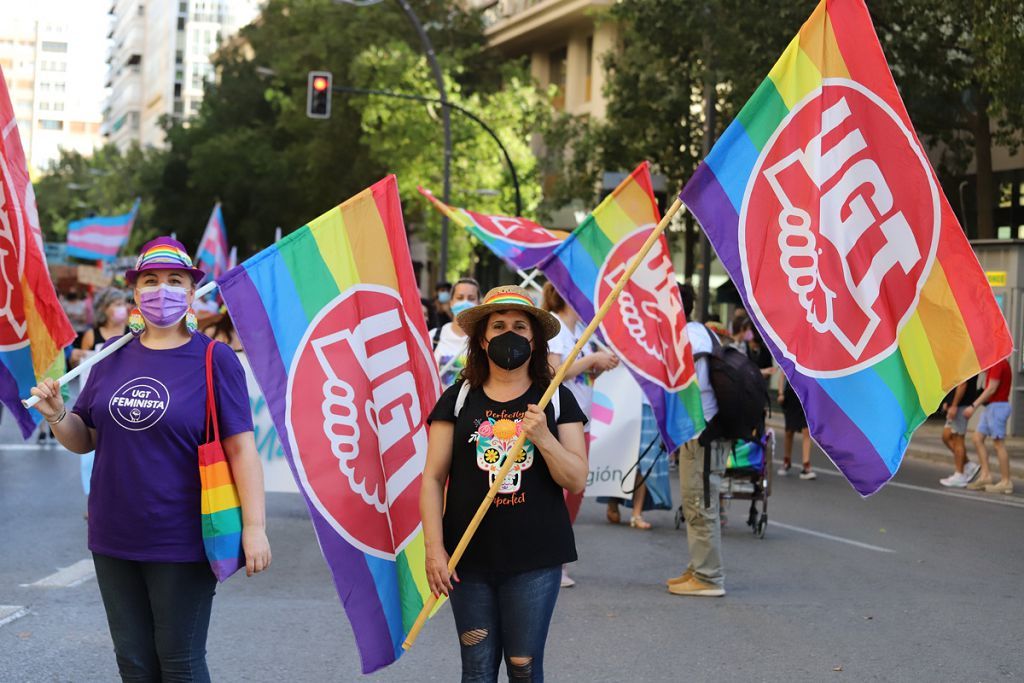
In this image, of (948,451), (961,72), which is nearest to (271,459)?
(948,451)

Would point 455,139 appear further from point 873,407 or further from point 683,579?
point 873,407

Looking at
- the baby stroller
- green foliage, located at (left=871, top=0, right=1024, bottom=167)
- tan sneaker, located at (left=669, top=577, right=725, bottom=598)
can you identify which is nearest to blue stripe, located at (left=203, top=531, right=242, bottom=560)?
tan sneaker, located at (left=669, top=577, right=725, bottom=598)

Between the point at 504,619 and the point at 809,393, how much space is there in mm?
1787

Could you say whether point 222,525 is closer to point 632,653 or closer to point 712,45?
point 632,653

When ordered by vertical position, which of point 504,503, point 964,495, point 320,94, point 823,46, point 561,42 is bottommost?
point 964,495

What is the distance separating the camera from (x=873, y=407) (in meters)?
5.83

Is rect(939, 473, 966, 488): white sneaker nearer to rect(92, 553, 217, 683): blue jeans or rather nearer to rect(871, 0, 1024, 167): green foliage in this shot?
rect(871, 0, 1024, 167): green foliage

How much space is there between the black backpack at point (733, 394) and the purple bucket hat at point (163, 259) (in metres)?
4.67

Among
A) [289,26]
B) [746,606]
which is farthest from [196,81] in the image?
[746,606]

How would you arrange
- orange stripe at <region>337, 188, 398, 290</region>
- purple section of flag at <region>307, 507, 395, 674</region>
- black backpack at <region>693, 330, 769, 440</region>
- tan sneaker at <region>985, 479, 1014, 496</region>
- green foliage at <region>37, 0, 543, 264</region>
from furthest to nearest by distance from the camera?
green foliage at <region>37, 0, 543, 264</region>
tan sneaker at <region>985, 479, 1014, 496</region>
black backpack at <region>693, 330, 769, 440</region>
orange stripe at <region>337, 188, 398, 290</region>
purple section of flag at <region>307, 507, 395, 674</region>

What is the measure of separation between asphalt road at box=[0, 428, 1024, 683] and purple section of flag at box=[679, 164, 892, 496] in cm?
151

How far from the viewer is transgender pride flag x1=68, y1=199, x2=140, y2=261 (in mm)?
34219

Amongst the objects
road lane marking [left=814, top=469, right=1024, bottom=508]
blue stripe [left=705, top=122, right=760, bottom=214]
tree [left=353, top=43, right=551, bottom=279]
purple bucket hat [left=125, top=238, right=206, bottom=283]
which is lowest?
road lane marking [left=814, top=469, right=1024, bottom=508]

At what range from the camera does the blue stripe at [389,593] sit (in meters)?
5.64
